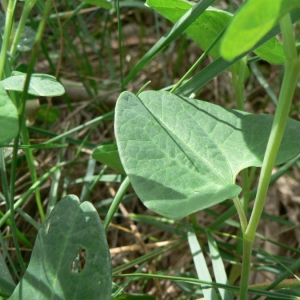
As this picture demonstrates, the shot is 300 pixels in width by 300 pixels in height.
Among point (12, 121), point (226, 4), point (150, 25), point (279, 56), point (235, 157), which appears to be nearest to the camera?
point (12, 121)

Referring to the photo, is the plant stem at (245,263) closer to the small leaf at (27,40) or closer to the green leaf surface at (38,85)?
the green leaf surface at (38,85)

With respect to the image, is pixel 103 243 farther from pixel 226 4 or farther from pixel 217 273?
pixel 226 4

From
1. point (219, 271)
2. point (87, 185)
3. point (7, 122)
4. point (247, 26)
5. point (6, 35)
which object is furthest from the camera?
point (87, 185)

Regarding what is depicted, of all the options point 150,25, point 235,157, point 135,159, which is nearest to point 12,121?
point 135,159

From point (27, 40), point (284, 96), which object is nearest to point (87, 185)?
point (27, 40)

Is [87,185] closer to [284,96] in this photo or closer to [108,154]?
[108,154]

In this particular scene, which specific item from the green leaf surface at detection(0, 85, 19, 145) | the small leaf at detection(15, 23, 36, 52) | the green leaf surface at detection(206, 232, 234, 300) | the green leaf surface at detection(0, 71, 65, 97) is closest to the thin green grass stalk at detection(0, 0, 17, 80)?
the green leaf surface at detection(0, 71, 65, 97)

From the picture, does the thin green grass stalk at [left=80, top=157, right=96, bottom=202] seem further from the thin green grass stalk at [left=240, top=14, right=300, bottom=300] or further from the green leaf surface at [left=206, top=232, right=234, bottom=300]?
the thin green grass stalk at [left=240, top=14, right=300, bottom=300]
